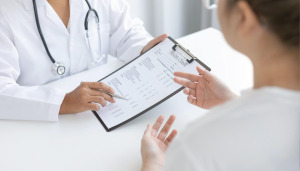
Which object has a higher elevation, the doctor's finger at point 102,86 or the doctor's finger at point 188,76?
the doctor's finger at point 188,76

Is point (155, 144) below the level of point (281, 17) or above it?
below

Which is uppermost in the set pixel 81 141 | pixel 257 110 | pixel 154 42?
pixel 257 110

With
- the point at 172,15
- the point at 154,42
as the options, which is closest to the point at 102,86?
the point at 154,42

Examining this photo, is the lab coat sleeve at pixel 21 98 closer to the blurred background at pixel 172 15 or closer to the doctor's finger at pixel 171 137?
the doctor's finger at pixel 171 137

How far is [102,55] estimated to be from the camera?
1.36 m

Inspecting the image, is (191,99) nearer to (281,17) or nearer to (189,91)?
(189,91)

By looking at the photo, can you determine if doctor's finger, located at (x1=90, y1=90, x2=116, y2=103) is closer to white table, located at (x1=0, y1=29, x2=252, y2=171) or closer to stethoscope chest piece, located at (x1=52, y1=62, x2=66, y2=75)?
white table, located at (x1=0, y1=29, x2=252, y2=171)

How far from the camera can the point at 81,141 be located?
92cm

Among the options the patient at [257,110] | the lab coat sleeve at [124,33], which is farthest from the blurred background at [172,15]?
the patient at [257,110]

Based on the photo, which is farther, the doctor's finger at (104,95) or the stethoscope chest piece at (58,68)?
the stethoscope chest piece at (58,68)

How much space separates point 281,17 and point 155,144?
48 centimetres

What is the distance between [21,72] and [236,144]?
90cm

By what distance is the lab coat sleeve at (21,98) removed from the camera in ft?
3.29

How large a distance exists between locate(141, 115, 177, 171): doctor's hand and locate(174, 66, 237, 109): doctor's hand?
137mm
